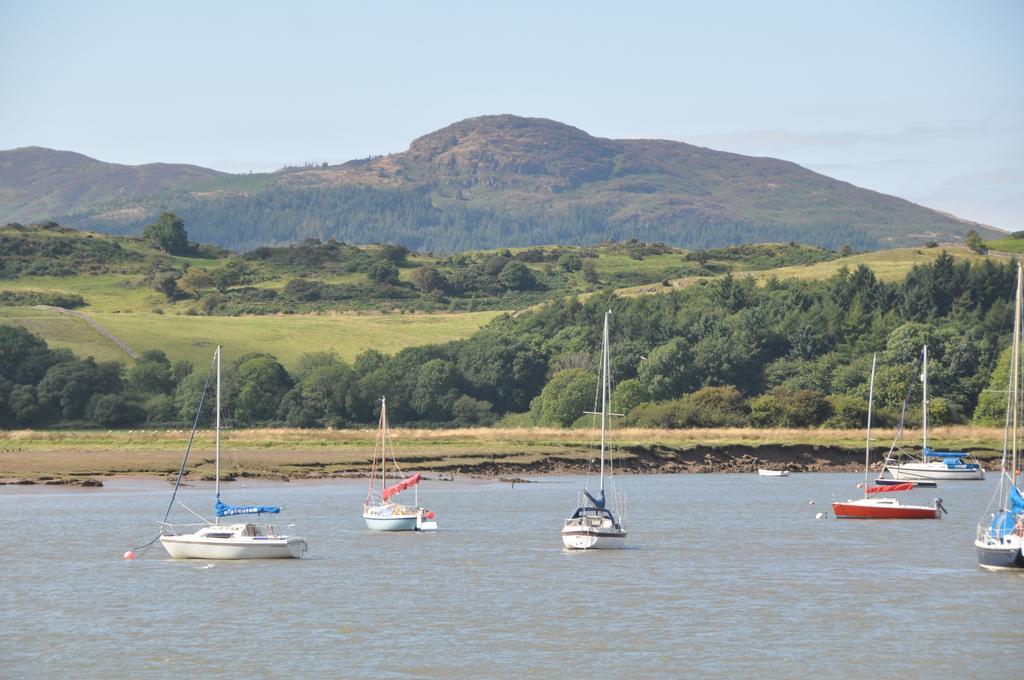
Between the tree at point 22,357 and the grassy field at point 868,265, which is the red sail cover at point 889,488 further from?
the grassy field at point 868,265

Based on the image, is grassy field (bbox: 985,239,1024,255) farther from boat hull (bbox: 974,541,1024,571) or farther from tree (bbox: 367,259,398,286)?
boat hull (bbox: 974,541,1024,571)

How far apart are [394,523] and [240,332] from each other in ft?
294

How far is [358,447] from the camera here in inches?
3627

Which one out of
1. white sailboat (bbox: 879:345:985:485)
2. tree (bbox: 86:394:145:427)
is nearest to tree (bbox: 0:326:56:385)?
tree (bbox: 86:394:145:427)

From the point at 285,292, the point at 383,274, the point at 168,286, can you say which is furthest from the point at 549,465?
the point at 383,274

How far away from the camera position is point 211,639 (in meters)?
34.5

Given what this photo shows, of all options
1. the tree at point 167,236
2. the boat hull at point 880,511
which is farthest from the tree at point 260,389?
the tree at point 167,236

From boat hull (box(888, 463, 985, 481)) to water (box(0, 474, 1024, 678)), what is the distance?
20437 millimetres

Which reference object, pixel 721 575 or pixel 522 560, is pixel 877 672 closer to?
pixel 721 575

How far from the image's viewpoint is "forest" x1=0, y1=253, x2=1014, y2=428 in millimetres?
111312

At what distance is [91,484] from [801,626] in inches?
1781

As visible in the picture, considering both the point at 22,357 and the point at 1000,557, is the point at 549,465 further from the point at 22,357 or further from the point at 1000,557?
the point at 22,357

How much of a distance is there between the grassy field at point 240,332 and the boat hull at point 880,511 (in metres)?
78.3

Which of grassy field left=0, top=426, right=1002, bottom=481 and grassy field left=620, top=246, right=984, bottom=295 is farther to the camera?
grassy field left=620, top=246, right=984, bottom=295
